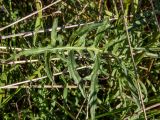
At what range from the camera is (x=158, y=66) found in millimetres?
1556

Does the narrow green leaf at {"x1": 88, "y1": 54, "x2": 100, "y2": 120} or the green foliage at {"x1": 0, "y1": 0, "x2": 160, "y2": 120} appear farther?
the green foliage at {"x1": 0, "y1": 0, "x2": 160, "y2": 120}

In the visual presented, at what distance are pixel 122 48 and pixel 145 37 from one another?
0.76 feet

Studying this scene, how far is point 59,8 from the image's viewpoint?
167cm

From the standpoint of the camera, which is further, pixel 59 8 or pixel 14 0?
pixel 14 0

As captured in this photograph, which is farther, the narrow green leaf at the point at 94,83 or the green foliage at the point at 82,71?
the green foliage at the point at 82,71

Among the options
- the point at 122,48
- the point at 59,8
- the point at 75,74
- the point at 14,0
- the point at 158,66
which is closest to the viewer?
the point at 75,74

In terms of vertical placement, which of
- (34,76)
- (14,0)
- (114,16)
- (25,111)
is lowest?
(25,111)

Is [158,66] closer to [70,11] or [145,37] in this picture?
[145,37]

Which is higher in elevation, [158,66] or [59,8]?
[59,8]

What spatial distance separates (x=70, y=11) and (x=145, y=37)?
425 mm

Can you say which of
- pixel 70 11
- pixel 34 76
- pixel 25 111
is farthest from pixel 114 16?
pixel 25 111

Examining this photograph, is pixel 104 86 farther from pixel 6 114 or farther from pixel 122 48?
pixel 6 114

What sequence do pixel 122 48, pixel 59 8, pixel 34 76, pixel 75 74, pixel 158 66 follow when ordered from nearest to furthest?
pixel 75 74
pixel 122 48
pixel 34 76
pixel 158 66
pixel 59 8

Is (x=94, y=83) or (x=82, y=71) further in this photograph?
(x=82, y=71)
